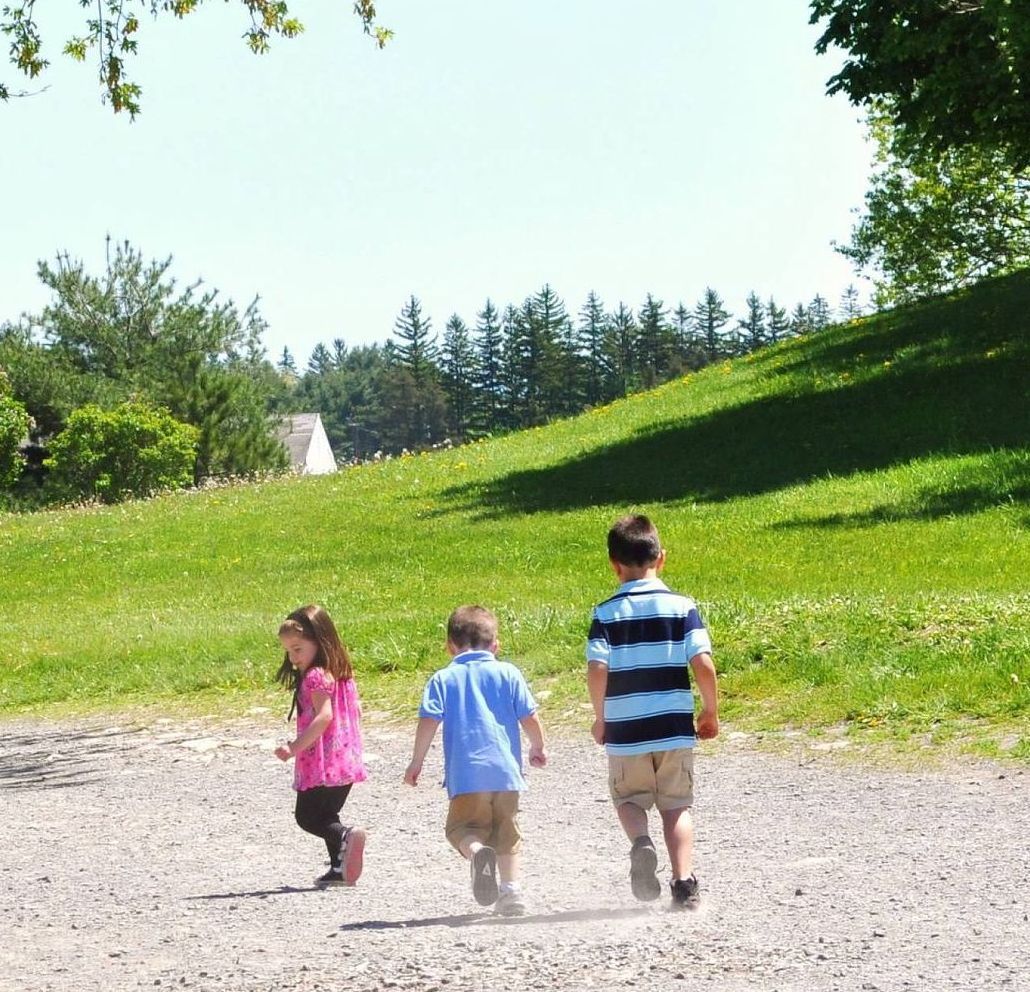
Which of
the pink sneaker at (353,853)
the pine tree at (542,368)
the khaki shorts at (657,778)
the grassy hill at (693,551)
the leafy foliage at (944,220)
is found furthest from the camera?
the pine tree at (542,368)

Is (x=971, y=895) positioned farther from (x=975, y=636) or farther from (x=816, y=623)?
(x=816, y=623)

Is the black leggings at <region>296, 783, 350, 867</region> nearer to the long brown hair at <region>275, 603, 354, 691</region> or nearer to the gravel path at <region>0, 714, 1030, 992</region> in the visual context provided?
the gravel path at <region>0, 714, 1030, 992</region>

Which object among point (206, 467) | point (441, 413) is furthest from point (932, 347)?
point (441, 413)

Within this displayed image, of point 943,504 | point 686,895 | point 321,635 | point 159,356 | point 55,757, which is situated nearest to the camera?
point 686,895

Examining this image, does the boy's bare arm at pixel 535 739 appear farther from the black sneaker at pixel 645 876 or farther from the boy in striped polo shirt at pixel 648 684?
the black sneaker at pixel 645 876

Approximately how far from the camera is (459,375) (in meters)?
162

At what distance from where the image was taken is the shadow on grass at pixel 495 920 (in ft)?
18.5

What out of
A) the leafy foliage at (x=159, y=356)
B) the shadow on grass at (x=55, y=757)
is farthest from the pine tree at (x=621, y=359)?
the shadow on grass at (x=55, y=757)

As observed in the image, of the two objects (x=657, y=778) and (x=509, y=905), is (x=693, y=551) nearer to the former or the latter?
(x=657, y=778)

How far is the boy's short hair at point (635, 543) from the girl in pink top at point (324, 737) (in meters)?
1.41

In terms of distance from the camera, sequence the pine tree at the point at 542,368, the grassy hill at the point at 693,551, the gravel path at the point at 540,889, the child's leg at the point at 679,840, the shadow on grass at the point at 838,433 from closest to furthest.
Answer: the gravel path at the point at 540,889 < the child's leg at the point at 679,840 < the grassy hill at the point at 693,551 < the shadow on grass at the point at 838,433 < the pine tree at the point at 542,368

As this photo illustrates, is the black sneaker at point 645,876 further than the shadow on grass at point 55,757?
No

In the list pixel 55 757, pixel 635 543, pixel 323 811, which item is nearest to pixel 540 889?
pixel 323 811

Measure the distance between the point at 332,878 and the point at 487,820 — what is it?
1.04 meters
